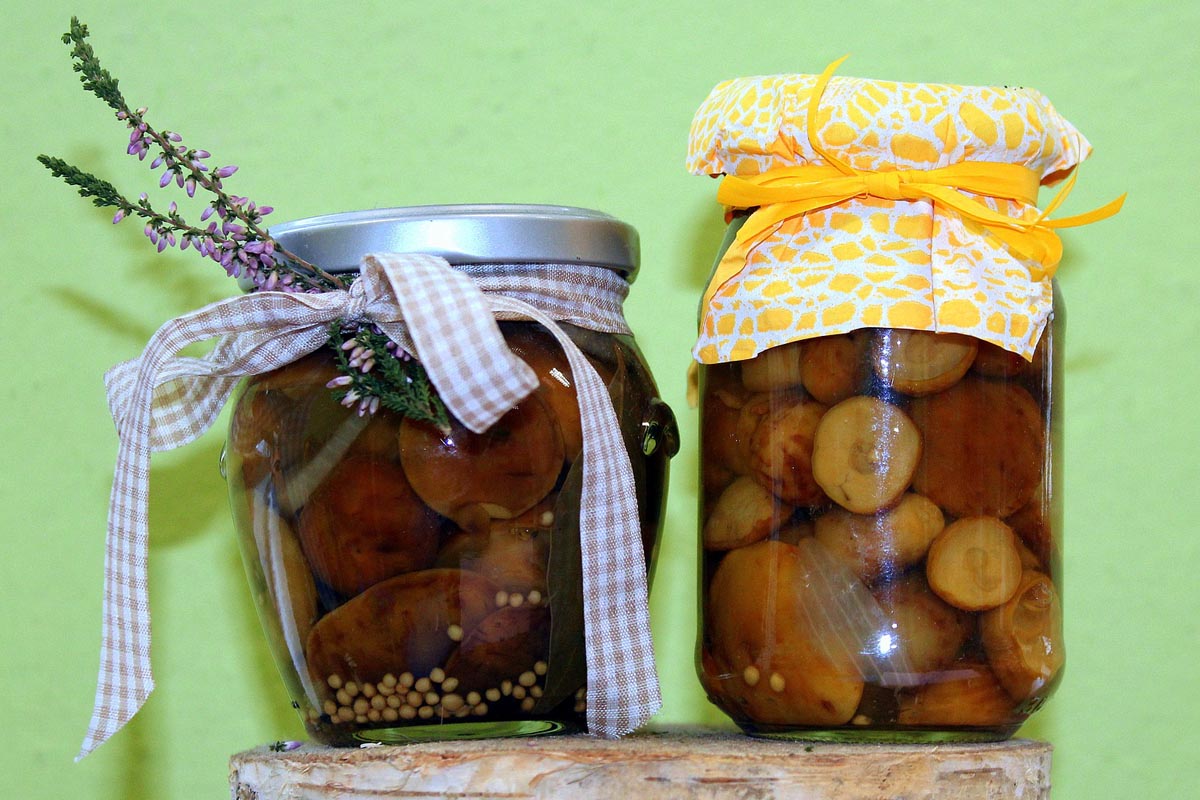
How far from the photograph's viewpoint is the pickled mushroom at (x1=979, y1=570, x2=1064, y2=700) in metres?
0.54

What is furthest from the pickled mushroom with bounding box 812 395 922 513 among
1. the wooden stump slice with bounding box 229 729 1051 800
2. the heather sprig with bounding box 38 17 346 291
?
the heather sprig with bounding box 38 17 346 291

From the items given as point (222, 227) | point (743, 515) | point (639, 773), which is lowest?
point (639, 773)

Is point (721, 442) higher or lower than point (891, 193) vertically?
lower

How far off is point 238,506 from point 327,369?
9 cm

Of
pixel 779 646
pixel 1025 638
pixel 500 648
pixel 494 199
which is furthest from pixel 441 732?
pixel 494 199

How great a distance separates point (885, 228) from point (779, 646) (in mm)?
182

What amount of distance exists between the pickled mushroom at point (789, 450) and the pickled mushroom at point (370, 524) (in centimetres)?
14

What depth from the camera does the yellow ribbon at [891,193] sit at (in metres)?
0.55

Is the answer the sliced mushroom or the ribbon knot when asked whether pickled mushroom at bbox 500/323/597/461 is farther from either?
the ribbon knot

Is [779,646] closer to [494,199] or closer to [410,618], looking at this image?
[410,618]

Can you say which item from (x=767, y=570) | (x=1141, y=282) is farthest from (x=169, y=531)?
(x=1141, y=282)

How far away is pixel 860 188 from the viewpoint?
1.81 feet

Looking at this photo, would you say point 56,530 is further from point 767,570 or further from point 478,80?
point 767,570

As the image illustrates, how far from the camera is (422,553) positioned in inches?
21.0
